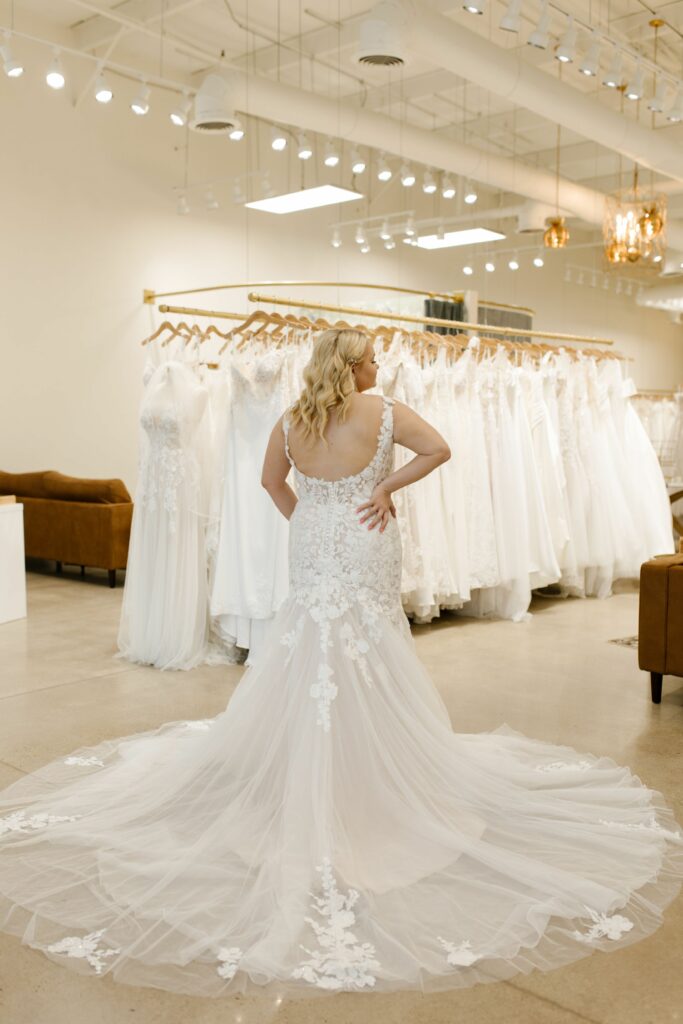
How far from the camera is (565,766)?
3.82 m

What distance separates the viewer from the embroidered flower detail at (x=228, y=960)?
7.76 ft

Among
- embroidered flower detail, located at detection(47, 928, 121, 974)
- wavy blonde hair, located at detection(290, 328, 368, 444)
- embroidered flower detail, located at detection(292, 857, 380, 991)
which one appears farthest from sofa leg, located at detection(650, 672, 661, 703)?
embroidered flower detail, located at detection(47, 928, 121, 974)

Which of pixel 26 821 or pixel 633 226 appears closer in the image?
pixel 26 821

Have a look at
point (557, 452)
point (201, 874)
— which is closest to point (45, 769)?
point (201, 874)

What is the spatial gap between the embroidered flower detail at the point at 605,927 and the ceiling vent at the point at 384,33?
228 inches

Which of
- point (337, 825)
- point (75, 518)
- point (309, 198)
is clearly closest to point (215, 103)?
point (309, 198)

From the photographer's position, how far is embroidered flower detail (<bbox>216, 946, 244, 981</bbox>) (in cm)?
237

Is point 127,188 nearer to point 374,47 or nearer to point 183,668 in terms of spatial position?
point 374,47

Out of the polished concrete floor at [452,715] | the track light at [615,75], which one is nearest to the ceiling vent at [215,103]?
the track light at [615,75]

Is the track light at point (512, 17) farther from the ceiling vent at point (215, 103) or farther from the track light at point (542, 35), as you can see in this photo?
the ceiling vent at point (215, 103)

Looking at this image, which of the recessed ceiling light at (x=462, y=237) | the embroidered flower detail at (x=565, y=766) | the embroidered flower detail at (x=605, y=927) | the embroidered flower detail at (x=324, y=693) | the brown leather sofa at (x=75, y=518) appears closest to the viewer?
the embroidered flower detail at (x=605, y=927)

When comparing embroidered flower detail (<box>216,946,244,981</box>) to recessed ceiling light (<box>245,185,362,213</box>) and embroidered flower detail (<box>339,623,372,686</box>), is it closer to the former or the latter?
embroidered flower detail (<box>339,623,372,686</box>)

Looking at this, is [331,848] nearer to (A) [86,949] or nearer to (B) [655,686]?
(A) [86,949]

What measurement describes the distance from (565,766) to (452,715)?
92 cm
